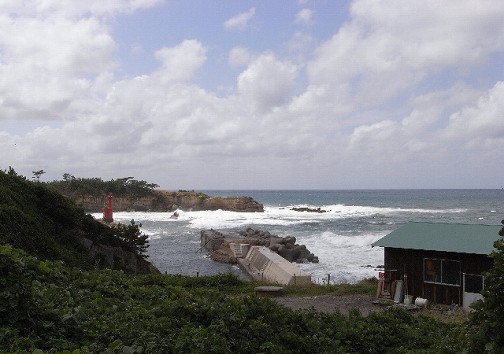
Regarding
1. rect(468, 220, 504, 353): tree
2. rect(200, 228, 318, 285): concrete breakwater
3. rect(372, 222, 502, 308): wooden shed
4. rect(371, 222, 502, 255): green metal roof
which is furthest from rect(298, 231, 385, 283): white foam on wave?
rect(468, 220, 504, 353): tree

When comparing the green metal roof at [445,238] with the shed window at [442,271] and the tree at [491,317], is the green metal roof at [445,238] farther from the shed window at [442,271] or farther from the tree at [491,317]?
Answer: the tree at [491,317]

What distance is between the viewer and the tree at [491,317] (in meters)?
5.93

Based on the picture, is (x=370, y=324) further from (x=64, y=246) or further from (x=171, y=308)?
(x=64, y=246)

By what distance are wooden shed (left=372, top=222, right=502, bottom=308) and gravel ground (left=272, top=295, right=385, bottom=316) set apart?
1.28 meters

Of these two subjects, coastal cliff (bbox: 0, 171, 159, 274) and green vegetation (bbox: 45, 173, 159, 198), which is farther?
green vegetation (bbox: 45, 173, 159, 198)

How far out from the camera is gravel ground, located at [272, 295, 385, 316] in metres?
19.1

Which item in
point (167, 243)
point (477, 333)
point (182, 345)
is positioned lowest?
point (167, 243)

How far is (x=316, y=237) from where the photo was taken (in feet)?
193

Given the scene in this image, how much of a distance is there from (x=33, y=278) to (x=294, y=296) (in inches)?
525

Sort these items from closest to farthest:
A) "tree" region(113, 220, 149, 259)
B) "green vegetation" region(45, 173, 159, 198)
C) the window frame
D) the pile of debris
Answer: the window frame < "tree" region(113, 220, 149, 259) < the pile of debris < "green vegetation" region(45, 173, 159, 198)

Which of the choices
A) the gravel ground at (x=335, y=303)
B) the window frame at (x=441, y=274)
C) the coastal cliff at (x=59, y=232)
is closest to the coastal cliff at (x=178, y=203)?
the coastal cliff at (x=59, y=232)

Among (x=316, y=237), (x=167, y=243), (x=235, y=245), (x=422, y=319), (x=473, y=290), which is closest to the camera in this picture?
(x=422, y=319)

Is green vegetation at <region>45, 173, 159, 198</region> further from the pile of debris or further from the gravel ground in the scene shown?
the gravel ground

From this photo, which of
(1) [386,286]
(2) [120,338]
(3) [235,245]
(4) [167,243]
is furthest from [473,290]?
(4) [167,243]
